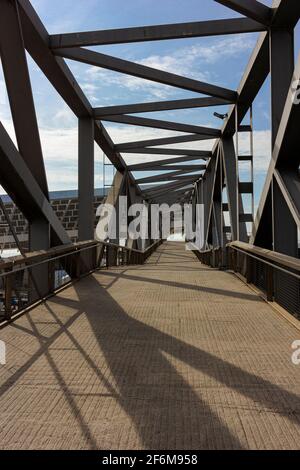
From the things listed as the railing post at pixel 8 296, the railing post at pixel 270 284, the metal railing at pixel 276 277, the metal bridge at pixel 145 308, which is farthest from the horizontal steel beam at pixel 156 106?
the railing post at pixel 8 296

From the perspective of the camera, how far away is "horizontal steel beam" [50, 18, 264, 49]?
289 inches

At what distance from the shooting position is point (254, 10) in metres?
6.48

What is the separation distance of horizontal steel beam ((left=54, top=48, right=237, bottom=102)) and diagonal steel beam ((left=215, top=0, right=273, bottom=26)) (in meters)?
2.69

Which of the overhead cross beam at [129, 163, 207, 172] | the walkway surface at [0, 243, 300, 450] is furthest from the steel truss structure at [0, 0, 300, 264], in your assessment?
the overhead cross beam at [129, 163, 207, 172]

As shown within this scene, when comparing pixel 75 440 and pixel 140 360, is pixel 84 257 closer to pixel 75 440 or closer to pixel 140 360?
pixel 140 360

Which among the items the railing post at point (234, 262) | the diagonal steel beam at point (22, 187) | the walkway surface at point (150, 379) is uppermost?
the diagonal steel beam at point (22, 187)

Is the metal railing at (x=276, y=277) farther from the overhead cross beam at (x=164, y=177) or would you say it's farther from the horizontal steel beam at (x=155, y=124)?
the overhead cross beam at (x=164, y=177)

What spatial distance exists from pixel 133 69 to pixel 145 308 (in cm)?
514

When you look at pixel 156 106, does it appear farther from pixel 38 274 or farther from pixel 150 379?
pixel 150 379

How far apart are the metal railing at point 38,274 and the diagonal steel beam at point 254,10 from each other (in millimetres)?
4242

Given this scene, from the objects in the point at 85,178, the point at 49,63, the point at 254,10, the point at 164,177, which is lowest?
the point at 85,178

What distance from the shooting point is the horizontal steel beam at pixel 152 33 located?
734cm

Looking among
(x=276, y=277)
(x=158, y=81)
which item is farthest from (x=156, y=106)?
(x=276, y=277)

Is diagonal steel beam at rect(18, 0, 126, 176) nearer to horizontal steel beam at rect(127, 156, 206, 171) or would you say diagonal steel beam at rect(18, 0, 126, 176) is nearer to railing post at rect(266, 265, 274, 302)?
railing post at rect(266, 265, 274, 302)
